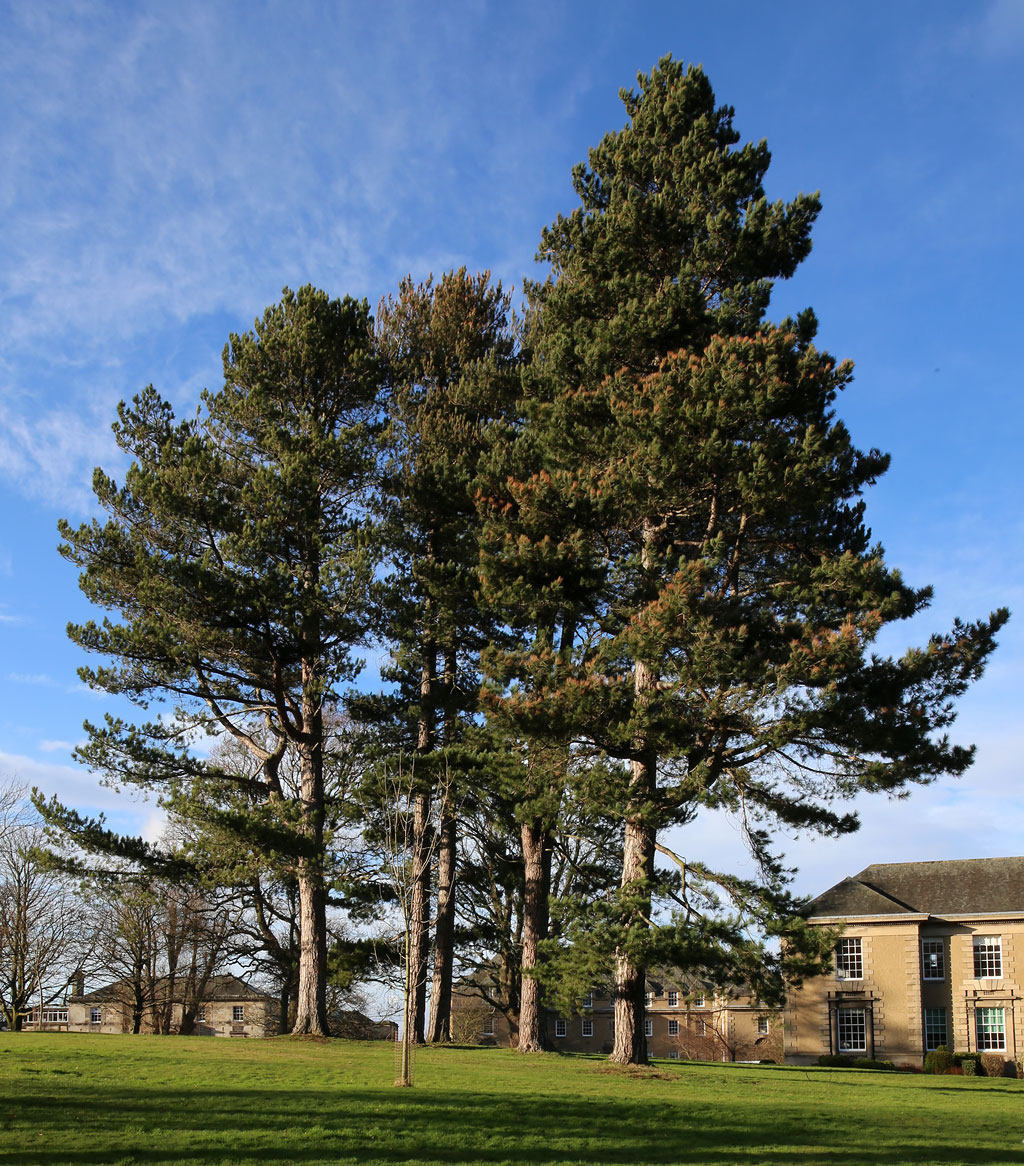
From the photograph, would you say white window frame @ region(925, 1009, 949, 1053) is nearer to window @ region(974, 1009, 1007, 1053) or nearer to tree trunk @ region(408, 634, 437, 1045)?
window @ region(974, 1009, 1007, 1053)

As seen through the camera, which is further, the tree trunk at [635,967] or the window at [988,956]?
the window at [988,956]

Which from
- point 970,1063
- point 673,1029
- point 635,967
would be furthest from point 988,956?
point 635,967

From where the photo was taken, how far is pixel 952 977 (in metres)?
41.3

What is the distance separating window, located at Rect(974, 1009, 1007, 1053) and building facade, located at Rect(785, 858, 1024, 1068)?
0.13 feet

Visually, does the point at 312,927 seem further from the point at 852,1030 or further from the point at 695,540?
the point at 852,1030

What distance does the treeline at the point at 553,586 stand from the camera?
16.7 m

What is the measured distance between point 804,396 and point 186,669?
44.8 ft

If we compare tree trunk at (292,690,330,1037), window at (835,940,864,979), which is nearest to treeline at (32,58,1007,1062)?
tree trunk at (292,690,330,1037)

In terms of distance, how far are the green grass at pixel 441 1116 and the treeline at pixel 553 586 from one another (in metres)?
2.19

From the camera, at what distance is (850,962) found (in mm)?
42969

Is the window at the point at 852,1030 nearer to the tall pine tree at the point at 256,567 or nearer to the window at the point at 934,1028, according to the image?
the window at the point at 934,1028

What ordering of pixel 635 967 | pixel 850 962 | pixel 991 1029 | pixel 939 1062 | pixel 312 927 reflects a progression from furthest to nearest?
1. pixel 850 962
2. pixel 991 1029
3. pixel 939 1062
4. pixel 312 927
5. pixel 635 967

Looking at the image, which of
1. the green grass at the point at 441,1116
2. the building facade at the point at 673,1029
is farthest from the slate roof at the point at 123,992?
the green grass at the point at 441,1116

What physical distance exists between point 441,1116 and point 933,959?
121 ft
